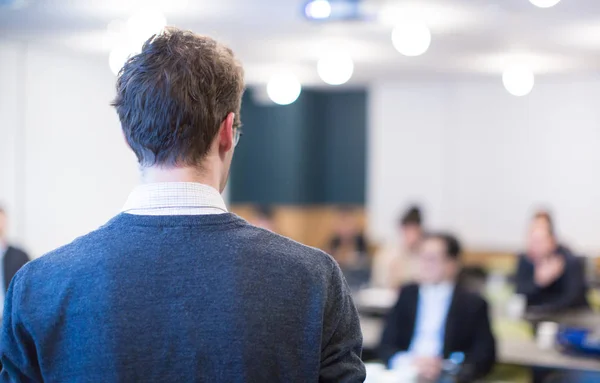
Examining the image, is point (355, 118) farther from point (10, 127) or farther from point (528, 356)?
point (528, 356)

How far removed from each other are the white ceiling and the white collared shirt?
3.83 m

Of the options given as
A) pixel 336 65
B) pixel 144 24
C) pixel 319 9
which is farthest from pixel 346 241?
pixel 144 24

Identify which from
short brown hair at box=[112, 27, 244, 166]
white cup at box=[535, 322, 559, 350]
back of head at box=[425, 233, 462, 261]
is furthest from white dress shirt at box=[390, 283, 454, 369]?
short brown hair at box=[112, 27, 244, 166]

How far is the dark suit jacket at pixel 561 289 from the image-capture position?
17.5 ft

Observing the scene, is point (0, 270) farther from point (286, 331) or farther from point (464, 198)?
point (464, 198)

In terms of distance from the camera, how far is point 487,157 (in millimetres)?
9359

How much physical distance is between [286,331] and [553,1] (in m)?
3.73

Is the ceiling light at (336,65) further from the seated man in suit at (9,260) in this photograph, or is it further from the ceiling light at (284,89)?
the seated man in suit at (9,260)

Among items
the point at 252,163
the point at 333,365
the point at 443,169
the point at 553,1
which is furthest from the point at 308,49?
the point at 333,365

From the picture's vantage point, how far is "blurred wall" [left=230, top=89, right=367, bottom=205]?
418 inches

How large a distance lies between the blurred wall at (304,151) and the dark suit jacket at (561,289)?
5.29 m

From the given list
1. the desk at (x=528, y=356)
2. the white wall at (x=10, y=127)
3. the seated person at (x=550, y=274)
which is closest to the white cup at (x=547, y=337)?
the desk at (x=528, y=356)

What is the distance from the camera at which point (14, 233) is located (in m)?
6.37

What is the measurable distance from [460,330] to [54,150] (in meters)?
4.04
